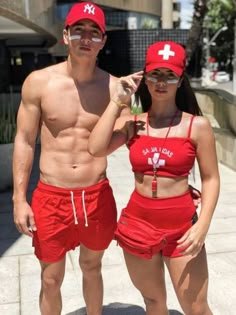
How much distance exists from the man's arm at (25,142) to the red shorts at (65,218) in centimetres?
8

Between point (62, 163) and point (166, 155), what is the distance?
2.31 feet

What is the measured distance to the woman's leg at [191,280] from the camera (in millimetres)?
2439

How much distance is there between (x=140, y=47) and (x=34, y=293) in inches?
660

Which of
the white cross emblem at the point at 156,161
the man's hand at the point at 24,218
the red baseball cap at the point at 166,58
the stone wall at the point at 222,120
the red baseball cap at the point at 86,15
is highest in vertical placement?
the red baseball cap at the point at 86,15

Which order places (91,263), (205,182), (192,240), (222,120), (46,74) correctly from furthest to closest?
(222,120) < (91,263) < (46,74) < (205,182) < (192,240)

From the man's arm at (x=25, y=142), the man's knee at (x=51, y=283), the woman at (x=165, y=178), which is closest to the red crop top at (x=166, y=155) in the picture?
the woman at (x=165, y=178)

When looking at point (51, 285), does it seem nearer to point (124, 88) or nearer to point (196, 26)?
point (124, 88)

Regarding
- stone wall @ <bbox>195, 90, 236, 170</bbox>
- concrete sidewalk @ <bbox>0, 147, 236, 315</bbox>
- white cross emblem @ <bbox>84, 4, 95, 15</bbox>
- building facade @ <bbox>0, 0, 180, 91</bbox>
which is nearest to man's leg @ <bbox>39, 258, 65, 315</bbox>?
concrete sidewalk @ <bbox>0, 147, 236, 315</bbox>

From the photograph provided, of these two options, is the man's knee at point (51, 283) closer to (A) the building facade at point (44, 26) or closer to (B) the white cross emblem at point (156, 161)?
(B) the white cross emblem at point (156, 161)

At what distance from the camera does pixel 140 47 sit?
19.7 meters

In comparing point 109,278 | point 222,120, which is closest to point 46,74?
point 109,278

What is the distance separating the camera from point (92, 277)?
3039 mm

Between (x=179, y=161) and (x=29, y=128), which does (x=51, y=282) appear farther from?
(x=179, y=161)

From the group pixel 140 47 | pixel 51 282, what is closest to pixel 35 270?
pixel 51 282
